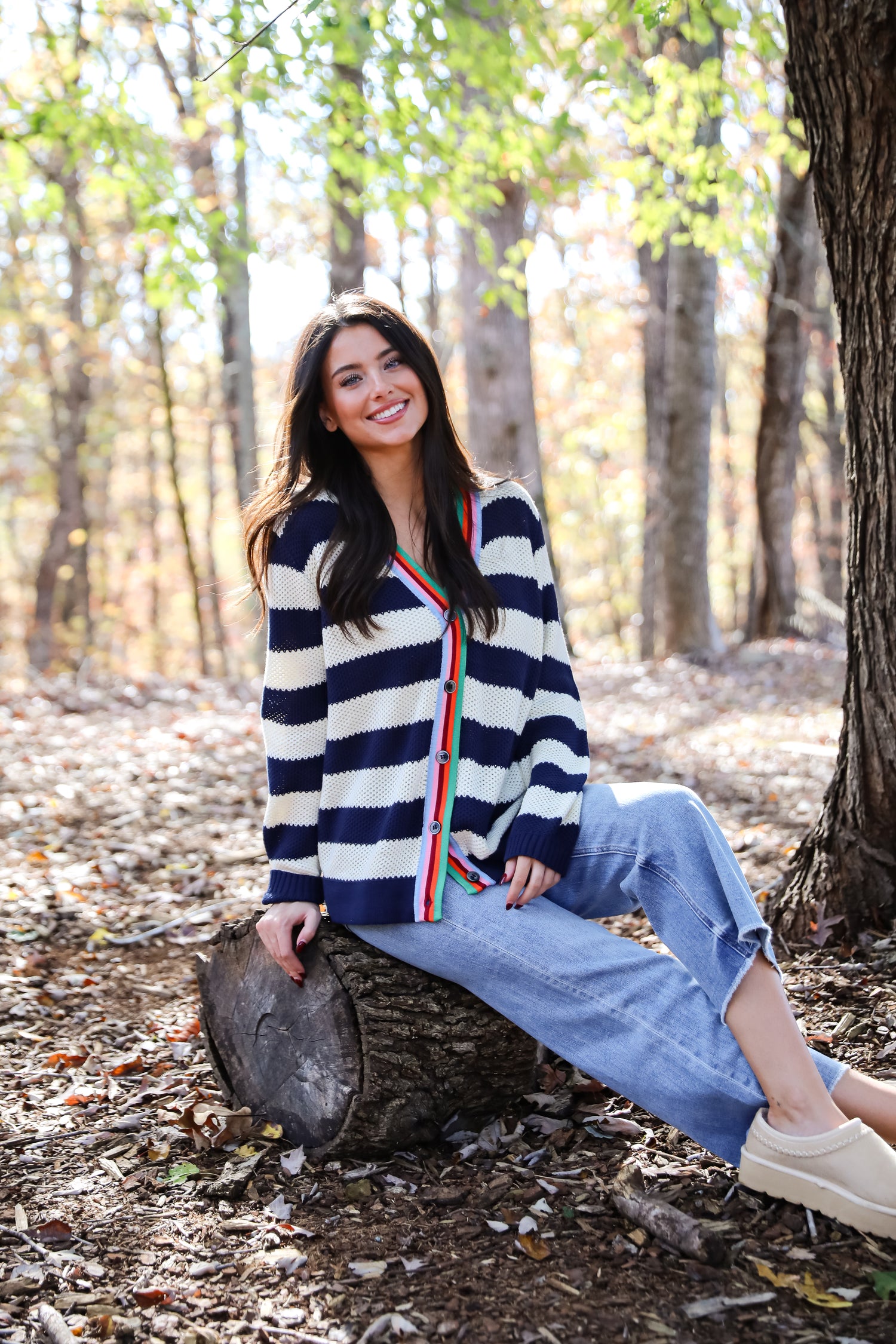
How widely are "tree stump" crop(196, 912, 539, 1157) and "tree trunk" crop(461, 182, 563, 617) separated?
7.26m

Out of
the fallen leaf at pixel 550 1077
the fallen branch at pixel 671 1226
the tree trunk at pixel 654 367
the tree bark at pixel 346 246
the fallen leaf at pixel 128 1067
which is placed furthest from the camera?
the tree trunk at pixel 654 367

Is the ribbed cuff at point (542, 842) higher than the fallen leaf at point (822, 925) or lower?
higher

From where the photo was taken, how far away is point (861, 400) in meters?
2.99

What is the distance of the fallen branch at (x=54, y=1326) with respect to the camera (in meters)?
1.96

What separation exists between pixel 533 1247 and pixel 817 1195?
0.59 metres

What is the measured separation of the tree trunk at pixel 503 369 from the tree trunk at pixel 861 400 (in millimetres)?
6502

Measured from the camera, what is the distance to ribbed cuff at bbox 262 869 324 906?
2.62 metres

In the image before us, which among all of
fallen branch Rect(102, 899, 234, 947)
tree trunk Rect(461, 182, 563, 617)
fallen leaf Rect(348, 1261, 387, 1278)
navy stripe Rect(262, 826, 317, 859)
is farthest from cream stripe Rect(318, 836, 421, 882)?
tree trunk Rect(461, 182, 563, 617)

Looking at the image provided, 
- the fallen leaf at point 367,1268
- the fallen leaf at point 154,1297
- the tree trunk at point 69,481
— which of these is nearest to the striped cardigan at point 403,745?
the fallen leaf at point 367,1268

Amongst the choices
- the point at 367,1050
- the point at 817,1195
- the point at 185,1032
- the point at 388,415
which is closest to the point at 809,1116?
the point at 817,1195

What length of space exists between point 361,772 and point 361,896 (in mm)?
304

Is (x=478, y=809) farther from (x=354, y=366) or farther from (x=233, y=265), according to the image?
(x=233, y=265)

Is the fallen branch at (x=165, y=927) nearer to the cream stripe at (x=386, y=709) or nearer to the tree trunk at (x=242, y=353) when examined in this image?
the cream stripe at (x=386, y=709)

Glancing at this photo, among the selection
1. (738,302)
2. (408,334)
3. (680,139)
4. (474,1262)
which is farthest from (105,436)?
(474,1262)
